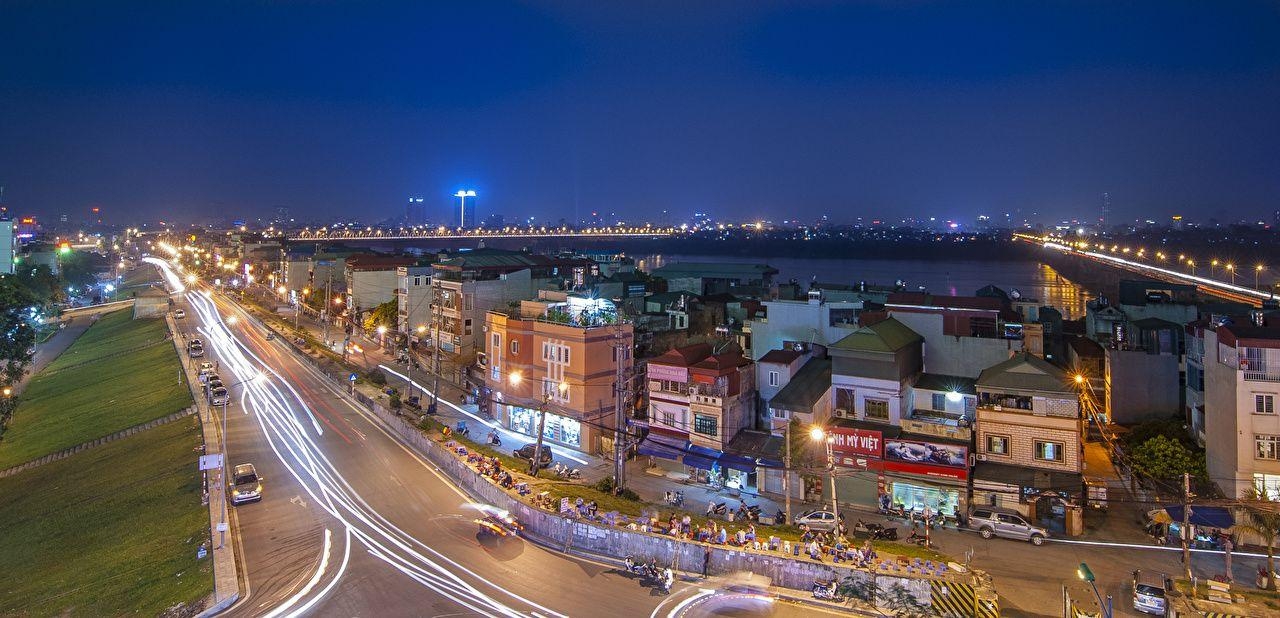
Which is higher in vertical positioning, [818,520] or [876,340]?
[876,340]

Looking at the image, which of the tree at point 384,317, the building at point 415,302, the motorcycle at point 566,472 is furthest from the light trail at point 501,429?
the tree at point 384,317

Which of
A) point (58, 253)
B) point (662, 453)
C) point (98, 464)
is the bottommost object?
point (98, 464)

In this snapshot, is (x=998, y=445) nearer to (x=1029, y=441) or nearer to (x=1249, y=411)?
(x=1029, y=441)

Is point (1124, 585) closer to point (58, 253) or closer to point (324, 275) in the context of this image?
point (324, 275)

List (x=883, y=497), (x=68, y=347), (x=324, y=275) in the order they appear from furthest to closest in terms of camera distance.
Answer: (x=324, y=275)
(x=68, y=347)
(x=883, y=497)

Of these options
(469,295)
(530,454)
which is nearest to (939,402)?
(530,454)

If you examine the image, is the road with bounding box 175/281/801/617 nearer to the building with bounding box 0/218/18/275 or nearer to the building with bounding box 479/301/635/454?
the building with bounding box 479/301/635/454

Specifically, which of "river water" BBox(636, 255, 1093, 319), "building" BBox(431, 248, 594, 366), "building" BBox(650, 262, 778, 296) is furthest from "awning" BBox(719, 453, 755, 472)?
"river water" BBox(636, 255, 1093, 319)

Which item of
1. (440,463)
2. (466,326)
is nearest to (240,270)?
(466,326)
